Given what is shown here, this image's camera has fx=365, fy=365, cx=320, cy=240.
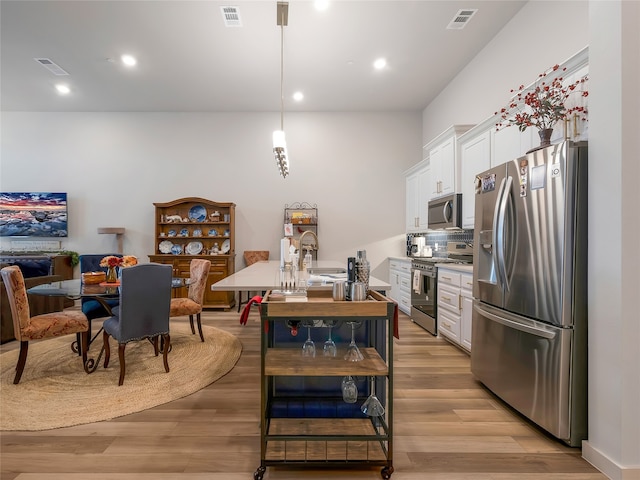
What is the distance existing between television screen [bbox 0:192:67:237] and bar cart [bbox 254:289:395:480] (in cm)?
616

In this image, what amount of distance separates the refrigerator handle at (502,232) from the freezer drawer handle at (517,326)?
22cm

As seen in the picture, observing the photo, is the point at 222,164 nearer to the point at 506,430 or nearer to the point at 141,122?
the point at 141,122

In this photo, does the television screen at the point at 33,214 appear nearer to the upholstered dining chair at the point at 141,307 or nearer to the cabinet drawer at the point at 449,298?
the upholstered dining chair at the point at 141,307

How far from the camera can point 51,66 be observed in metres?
4.91

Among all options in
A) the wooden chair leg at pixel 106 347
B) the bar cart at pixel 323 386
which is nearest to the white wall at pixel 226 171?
the wooden chair leg at pixel 106 347

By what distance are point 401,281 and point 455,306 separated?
185 centimetres

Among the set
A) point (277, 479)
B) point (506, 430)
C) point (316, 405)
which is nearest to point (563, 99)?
point (506, 430)

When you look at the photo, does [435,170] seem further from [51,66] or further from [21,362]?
[51,66]

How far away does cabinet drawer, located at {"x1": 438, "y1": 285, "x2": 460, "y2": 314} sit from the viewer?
3.76m

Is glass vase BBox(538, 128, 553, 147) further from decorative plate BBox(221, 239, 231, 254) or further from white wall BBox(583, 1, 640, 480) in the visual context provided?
decorative plate BBox(221, 239, 231, 254)

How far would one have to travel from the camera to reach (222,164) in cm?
656

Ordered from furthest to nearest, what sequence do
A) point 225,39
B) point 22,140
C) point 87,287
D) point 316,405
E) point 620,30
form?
1. point 22,140
2. point 225,39
3. point 87,287
4. point 316,405
5. point 620,30

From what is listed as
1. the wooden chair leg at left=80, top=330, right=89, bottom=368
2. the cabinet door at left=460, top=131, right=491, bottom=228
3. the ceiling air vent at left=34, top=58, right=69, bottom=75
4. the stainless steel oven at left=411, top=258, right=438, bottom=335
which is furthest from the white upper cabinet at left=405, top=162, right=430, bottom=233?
the ceiling air vent at left=34, top=58, right=69, bottom=75

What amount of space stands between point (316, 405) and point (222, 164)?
528 centimetres
